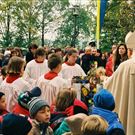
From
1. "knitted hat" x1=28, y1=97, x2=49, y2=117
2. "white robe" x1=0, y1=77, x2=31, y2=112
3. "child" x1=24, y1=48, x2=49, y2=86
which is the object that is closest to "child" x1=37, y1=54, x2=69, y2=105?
"white robe" x1=0, y1=77, x2=31, y2=112

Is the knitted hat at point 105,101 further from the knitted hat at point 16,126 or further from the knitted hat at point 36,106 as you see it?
the knitted hat at point 16,126

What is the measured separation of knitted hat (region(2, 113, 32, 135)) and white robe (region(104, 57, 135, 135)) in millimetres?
2184

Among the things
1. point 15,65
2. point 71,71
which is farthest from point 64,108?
point 71,71

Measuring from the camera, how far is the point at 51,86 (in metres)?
7.77

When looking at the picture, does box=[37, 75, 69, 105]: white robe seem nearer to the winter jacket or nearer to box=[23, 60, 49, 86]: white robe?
box=[23, 60, 49, 86]: white robe

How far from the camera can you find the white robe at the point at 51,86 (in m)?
7.69

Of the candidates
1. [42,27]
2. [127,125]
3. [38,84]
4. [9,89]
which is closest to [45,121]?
[127,125]

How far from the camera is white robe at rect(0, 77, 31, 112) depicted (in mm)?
7230

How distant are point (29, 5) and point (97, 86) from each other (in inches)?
1363

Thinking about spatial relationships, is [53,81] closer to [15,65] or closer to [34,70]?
[15,65]

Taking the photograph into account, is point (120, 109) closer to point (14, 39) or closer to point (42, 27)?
point (14, 39)

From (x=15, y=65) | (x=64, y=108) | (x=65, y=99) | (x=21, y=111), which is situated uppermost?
(x=15, y=65)

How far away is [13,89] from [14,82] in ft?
0.39

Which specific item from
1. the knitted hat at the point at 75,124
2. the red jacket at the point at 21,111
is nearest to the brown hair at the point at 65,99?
the red jacket at the point at 21,111
